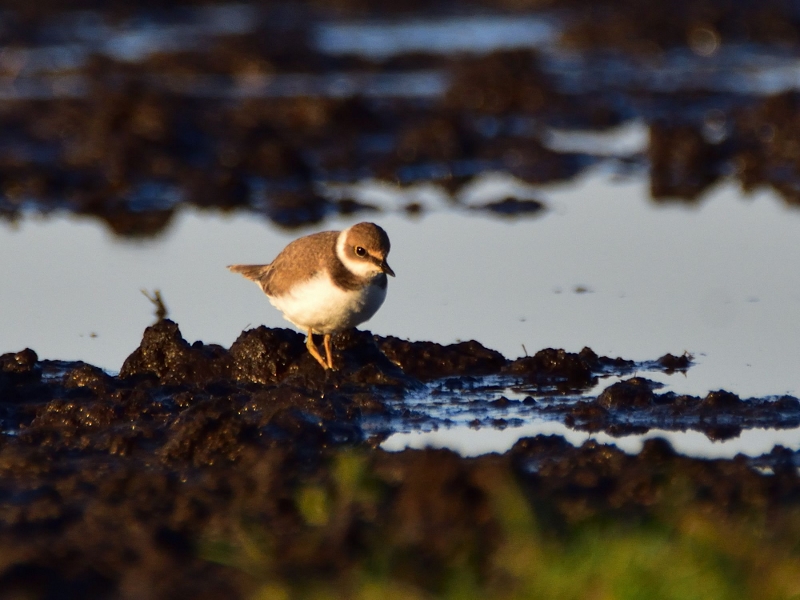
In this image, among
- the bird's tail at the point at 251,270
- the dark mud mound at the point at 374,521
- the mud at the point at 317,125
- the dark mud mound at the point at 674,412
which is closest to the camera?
the dark mud mound at the point at 374,521

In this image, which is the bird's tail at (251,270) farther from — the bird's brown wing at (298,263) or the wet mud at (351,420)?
the wet mud at (351,420)

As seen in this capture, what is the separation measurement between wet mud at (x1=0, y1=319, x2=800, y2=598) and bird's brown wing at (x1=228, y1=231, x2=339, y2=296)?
0.97 ft

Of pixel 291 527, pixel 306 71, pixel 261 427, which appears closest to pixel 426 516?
pixel 291 527

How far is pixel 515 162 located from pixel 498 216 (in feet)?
7.27

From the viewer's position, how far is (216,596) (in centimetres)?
452

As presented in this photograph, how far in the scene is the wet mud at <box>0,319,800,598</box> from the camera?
15.6 feet

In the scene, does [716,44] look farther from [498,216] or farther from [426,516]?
[426,516]

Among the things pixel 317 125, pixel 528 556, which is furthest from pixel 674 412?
pixel 317 125

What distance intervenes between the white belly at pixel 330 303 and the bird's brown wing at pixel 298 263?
71 millimetres

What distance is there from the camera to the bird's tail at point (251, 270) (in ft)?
27.9

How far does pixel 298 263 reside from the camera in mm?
7715

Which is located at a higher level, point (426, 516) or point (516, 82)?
point (516, 82)

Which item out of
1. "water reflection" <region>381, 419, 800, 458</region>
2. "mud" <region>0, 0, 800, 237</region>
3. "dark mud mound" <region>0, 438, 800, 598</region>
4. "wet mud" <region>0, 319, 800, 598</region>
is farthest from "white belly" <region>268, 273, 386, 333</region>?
"mud" <region>0, 0, 800, 237</region>

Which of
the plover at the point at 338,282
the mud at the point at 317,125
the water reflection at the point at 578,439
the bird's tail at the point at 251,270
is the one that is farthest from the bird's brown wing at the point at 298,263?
the mud at the point at 317,125
